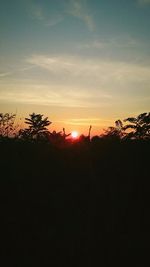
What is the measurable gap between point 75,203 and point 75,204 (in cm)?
2

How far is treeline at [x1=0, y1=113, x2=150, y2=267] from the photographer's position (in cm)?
524

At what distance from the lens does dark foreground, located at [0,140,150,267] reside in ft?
17.2

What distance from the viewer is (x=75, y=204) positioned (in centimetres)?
599

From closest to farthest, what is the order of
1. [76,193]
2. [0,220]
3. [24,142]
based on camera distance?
[0,220] < [76,193] < [24,142]

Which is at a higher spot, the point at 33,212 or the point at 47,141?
the point at 47,141

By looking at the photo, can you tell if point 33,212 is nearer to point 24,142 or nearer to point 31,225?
point 31,225

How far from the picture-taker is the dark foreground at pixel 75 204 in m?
5.23

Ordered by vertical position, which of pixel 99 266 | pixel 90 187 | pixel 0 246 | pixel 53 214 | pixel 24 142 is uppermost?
pixel 24 142

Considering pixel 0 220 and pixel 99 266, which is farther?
pixel 0 220

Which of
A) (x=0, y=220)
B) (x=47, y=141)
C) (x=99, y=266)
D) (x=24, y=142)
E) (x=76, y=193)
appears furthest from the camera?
(x=47, y=141)

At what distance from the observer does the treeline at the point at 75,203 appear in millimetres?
5238

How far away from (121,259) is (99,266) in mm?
408

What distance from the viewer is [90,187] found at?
6.26m

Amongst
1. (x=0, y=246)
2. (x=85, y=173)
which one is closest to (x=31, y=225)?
(x=0, y=246)
